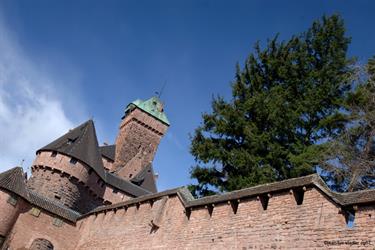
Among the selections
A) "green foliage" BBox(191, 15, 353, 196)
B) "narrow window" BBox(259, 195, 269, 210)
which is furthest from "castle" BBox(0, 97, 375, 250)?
"green foliage" BBox(191, 15, 353, 196)

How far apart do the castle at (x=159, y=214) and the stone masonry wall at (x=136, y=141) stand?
654 centimetres

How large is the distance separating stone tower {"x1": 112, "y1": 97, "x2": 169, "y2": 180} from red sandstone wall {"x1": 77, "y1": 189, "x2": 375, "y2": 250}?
87.7 ft

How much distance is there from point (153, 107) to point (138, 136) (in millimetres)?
5000

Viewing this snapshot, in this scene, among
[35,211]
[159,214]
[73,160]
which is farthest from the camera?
[73,160]

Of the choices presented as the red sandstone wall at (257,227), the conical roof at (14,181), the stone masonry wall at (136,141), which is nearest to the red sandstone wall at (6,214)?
the conical roof at (14,181)

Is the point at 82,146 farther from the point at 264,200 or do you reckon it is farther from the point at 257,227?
the point at 257,227

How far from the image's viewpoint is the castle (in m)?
A: 6.81

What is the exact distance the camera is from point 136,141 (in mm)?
42094

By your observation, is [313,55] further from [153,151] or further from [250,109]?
[153,151]

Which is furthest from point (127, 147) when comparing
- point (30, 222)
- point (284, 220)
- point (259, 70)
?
point (284, 220)

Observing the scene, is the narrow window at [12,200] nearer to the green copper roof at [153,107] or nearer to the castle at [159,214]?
the castle at [159,214]

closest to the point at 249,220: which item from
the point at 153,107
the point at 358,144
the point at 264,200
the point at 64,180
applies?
the point at 264,200

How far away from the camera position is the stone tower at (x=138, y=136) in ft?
130

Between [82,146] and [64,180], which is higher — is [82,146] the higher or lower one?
the higher one
